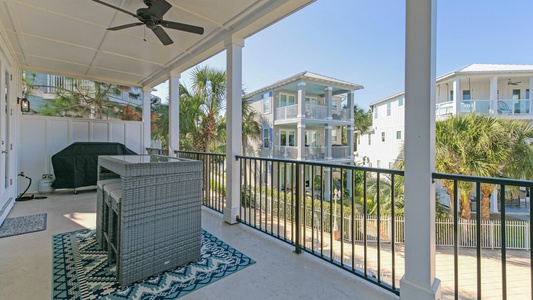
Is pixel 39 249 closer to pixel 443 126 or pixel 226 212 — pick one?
pixel 226 212

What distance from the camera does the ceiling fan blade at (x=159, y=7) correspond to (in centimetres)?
207

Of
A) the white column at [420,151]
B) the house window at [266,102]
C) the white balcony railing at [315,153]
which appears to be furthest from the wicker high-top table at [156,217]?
the house window at [266,102]

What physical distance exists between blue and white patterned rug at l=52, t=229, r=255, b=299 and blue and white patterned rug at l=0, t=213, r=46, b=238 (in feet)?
2.29

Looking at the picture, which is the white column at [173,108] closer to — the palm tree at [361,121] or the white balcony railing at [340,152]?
the white balcony railing at [340,152]

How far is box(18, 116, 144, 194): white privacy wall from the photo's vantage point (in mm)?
4605

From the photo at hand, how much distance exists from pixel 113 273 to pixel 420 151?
7.95ft

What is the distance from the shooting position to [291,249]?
2311 millimetres

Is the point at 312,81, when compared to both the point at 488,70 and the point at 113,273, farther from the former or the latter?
the point at 113,273

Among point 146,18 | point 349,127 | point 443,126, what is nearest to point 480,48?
point 349,127

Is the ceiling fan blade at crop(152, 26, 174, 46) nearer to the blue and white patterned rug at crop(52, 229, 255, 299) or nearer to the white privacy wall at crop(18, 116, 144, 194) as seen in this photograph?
the blue and white patterned rug at crop(52, 229, 255, 299)

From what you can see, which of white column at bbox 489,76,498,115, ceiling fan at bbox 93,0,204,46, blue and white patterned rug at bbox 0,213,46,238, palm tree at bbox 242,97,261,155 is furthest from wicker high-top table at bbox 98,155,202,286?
white column at bbox 489,76,498,115

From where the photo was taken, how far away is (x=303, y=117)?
1112 centimetres

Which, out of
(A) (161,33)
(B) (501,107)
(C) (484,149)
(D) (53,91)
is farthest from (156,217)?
(B) (501,107)

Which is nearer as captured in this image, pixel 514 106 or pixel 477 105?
pixel 514 106
